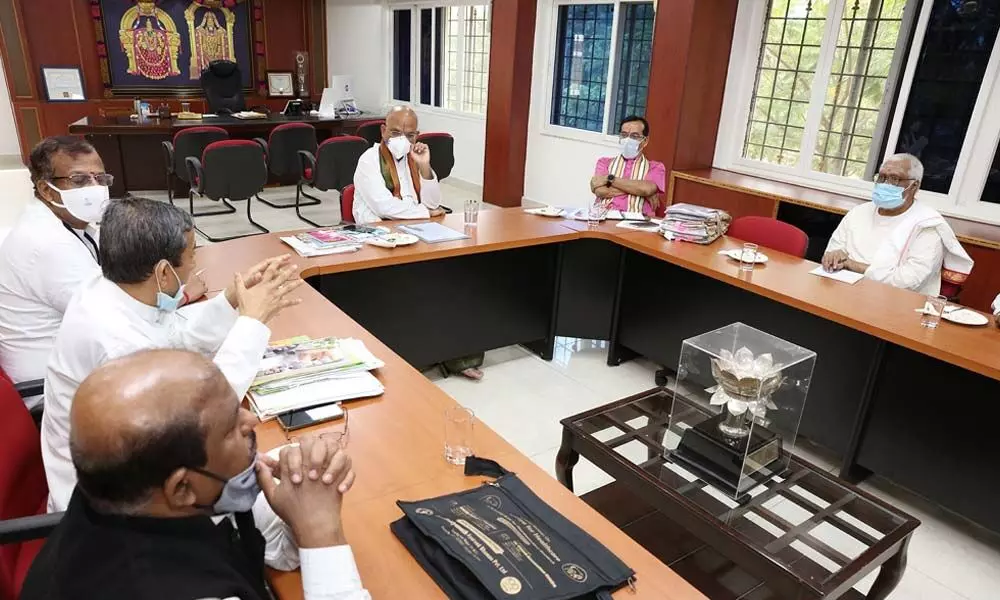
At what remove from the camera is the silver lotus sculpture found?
76.0 inches

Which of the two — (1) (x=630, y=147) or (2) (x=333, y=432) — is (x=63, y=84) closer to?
(1) (x=630, y=147)

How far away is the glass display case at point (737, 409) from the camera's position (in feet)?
6.34

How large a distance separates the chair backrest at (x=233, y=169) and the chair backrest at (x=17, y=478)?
430 centimetres

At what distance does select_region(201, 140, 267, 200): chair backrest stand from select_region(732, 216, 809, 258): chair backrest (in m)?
4.04

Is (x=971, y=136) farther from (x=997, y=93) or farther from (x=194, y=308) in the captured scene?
(x=194, y=308)

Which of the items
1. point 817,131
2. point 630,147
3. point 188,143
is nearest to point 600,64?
point 817,131

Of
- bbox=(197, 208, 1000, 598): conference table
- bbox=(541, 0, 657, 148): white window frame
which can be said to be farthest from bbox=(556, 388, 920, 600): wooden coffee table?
bbox=(541, 0, 657, 148): white window frame

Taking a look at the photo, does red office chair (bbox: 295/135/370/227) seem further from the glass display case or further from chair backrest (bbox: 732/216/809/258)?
the glass display case

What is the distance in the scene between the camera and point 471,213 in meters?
3.59

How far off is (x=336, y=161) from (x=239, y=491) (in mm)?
5590

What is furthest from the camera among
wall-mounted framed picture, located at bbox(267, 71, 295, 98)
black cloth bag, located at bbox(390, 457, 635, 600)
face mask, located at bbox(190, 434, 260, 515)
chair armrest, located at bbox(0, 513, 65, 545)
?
wall-mounted framed picture, located at bbox(267, 71, 295, 98)

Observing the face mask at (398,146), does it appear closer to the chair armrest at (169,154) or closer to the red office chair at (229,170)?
the red office chair at (229,170)

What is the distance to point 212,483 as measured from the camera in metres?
0.97

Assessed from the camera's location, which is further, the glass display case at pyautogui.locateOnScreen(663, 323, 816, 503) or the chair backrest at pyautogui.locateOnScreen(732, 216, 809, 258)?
the chair backrest at pyautogui.locateOnScreen(732, 216, 809, 258)
